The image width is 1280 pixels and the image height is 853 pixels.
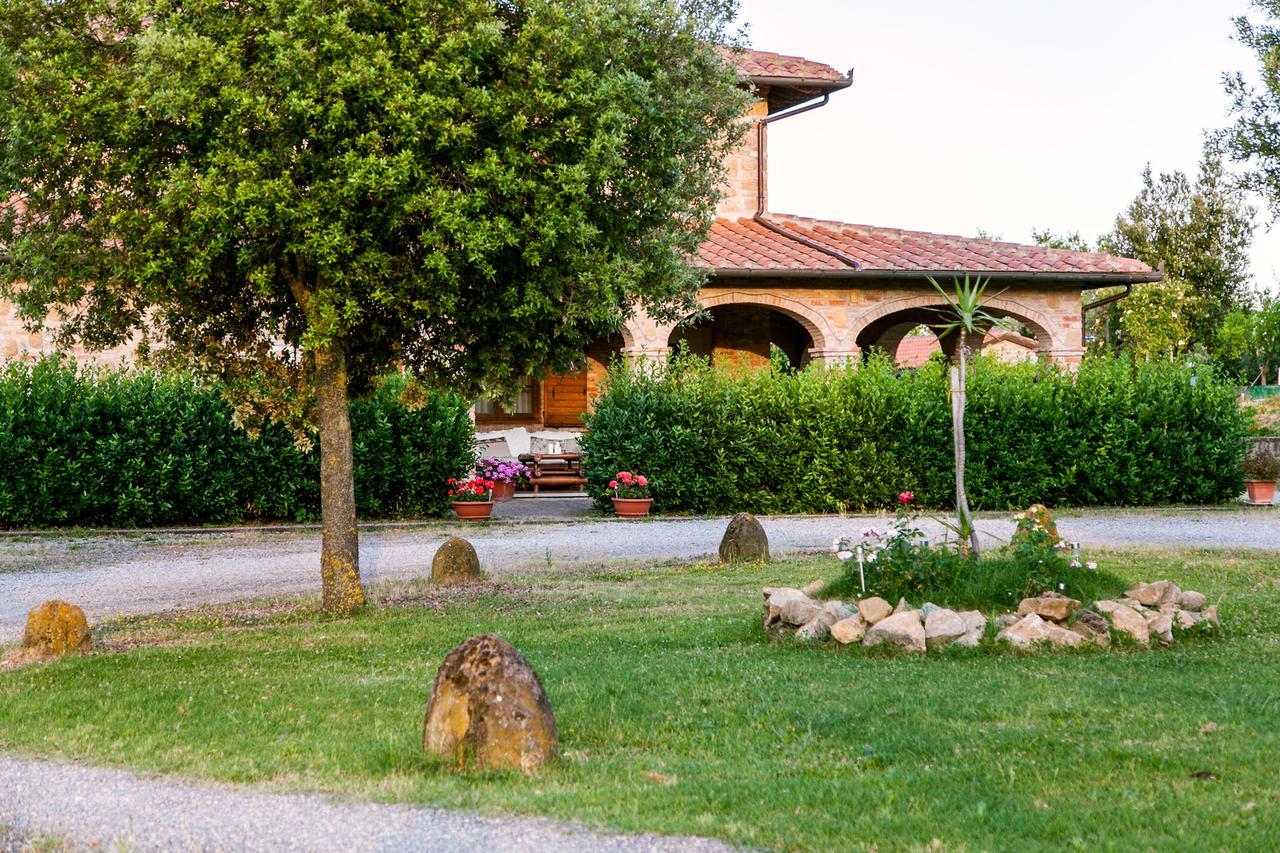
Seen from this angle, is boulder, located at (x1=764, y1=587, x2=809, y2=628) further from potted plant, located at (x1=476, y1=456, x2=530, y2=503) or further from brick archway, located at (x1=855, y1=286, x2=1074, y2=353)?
brick archway, located at (x1=855, y1=286, x2=1074, y2=353)

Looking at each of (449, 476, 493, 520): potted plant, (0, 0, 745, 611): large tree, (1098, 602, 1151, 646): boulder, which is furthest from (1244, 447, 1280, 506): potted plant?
(0, 0, 745, 611): large tree

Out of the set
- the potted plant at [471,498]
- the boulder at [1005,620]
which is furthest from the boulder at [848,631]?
the potted plant at [471,498]

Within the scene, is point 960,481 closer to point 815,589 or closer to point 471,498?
point 815,589

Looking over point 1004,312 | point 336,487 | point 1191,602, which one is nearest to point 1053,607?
point 1191,602

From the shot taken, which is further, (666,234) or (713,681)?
(666,234)

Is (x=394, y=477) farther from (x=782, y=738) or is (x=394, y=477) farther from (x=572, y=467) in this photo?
(x=782, y=738)

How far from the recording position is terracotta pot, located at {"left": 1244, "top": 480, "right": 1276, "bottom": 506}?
18.9 metres

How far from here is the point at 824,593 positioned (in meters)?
8.45

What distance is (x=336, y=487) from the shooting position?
919 centimetres

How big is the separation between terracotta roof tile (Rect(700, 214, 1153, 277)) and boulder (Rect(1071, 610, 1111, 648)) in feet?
41.9

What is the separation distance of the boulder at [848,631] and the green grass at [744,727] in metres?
0.13

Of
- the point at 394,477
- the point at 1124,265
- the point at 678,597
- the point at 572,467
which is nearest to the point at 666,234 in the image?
the point at 678,597

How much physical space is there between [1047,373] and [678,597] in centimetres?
1089

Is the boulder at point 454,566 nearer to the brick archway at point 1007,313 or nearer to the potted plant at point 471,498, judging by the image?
the potted plant at point 471,498
